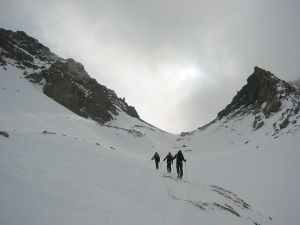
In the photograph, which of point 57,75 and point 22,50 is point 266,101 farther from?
point 22,50

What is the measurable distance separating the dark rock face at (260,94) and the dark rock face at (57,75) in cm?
4112

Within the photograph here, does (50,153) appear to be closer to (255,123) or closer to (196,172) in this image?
(196,172)

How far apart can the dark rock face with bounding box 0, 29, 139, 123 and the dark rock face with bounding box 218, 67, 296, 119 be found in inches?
1619

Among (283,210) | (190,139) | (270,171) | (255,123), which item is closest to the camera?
(283,210)

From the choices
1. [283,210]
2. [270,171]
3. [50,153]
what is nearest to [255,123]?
[270,171]

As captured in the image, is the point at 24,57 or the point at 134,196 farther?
the point at 24,57

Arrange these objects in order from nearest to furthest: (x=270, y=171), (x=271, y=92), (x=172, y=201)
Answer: (x=172, y=201)
(x=270, y=171)
(x=271, y=92)

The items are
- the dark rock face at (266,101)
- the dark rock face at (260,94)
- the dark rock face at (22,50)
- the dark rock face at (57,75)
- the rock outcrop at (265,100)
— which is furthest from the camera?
the dark rock face at (260,94)

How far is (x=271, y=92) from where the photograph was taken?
86.6 m

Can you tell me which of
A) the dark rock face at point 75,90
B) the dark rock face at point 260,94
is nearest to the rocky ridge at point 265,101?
the dark rock face at point 260,94

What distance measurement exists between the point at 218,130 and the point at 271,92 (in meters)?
17.5

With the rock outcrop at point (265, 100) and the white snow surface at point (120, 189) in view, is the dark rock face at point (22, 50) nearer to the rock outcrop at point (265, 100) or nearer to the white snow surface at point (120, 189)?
the white snow surface at point (120, 189)

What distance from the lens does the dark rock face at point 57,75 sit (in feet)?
247

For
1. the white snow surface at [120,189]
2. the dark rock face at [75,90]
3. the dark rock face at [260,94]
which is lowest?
the white snow surface at [120,189]
